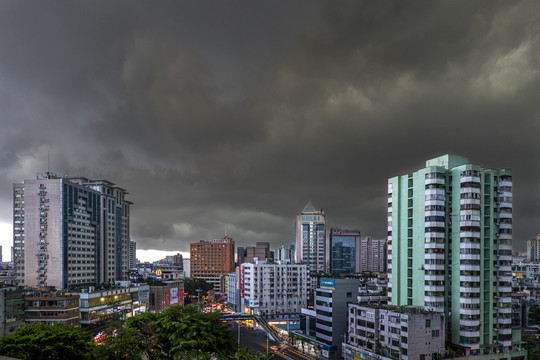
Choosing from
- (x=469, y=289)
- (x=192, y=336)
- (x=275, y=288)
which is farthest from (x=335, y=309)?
(x=192, y=336)

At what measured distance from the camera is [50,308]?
7519cm

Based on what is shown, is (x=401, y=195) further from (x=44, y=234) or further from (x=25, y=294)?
(x=44, y=234)

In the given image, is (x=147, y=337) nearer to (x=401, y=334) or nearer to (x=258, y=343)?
(x=401, y=334)

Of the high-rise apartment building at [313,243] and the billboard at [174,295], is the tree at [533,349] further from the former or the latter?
the high-rise apartment building at [313,243]

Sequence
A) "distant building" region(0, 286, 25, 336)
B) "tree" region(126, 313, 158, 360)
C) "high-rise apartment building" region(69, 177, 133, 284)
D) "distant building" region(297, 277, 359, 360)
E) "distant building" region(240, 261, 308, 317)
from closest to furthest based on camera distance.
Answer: "tree" region(126, 313, 158, 360) < "distant building" region(0, 286, 25, 336) < "distant building" region(297, 277, 359, 360) < "distant building" region(240, 261, 308, 317) < "high-rise apartment building" region(69, 177, 133, 284)

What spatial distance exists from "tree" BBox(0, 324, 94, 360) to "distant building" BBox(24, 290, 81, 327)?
36.5m

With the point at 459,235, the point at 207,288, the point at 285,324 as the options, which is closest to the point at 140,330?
the point at 459,235

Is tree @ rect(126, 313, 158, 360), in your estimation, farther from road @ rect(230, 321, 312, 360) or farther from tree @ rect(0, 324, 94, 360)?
road @ rect(230, 321, 312, 360)

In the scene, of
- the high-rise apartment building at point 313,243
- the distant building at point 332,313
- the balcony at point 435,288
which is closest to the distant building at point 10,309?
the distant building at point 332,313

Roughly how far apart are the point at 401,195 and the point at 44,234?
8432 cm

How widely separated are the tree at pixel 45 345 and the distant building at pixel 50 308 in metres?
36.5

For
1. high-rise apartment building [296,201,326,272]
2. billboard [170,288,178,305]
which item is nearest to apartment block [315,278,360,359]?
billboard [170,288,178,305]

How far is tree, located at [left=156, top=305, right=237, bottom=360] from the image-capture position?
36.7 metres

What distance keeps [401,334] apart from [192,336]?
1314 inches
